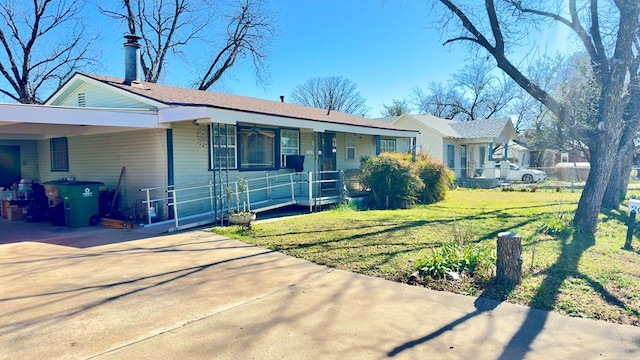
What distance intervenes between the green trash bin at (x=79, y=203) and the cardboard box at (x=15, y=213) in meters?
3.06

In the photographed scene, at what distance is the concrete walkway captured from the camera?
3.36 metres

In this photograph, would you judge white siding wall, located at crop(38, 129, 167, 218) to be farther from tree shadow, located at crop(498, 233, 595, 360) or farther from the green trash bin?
tree shadow, located at crop(498, 233, 595, 360)

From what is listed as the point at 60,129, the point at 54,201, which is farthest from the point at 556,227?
the point at 60,129

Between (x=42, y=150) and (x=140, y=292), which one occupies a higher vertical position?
(x=42, y=150)

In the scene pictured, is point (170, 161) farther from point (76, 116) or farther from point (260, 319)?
point (260, 319)

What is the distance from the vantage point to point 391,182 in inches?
513

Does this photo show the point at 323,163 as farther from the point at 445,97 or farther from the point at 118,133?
the point at 445,97

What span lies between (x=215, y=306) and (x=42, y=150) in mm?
14706

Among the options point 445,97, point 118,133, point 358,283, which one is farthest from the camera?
point 445,97

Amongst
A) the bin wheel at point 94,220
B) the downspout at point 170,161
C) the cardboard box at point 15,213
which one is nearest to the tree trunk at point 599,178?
the downspout at point 170,161

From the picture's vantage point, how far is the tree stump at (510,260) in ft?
16.2

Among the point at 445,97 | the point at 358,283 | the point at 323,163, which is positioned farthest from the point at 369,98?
the point at 358,283

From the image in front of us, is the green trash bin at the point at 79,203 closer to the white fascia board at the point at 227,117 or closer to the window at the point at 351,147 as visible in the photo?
the white fascia board at the point at 227,117

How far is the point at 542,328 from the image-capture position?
3799 millimetres
